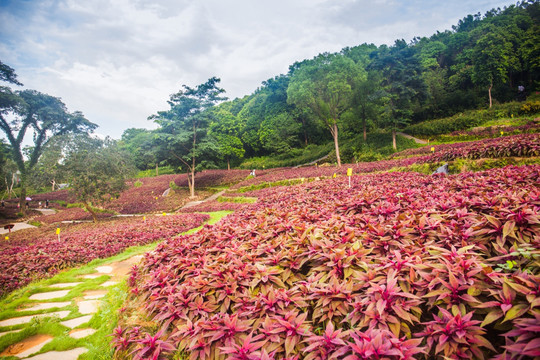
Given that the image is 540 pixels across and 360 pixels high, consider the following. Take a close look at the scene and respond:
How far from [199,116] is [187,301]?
1957 cm

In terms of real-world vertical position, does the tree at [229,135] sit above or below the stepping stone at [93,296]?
above

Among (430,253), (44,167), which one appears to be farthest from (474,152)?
(44,167)

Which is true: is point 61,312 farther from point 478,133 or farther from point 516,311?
point 478,133

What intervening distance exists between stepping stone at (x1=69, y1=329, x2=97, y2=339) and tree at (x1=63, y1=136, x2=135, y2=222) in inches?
429

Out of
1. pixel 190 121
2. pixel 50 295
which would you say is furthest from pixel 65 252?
pixel 190 121

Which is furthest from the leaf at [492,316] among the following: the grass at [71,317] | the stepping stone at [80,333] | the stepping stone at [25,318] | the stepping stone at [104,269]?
the stepping stone at [104,269]

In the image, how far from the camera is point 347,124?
30.3 m

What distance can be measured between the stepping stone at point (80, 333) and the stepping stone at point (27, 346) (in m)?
0.22

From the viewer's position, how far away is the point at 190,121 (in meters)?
19.8

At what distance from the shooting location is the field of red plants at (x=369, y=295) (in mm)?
1117

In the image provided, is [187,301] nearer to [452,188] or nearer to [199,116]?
[452,188]

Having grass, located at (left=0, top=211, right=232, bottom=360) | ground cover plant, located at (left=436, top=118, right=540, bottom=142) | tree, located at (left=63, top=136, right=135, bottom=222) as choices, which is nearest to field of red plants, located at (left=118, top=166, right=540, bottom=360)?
grass, located at (left=0, top=211, right=232, bottom=360)

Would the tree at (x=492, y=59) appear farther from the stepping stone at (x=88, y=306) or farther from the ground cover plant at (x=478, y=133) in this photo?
the stepping stone at (x=88, y=306)

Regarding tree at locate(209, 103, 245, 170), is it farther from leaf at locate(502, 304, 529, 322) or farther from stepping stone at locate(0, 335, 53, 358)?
leaf at locate(502, 304, 529, 322)
